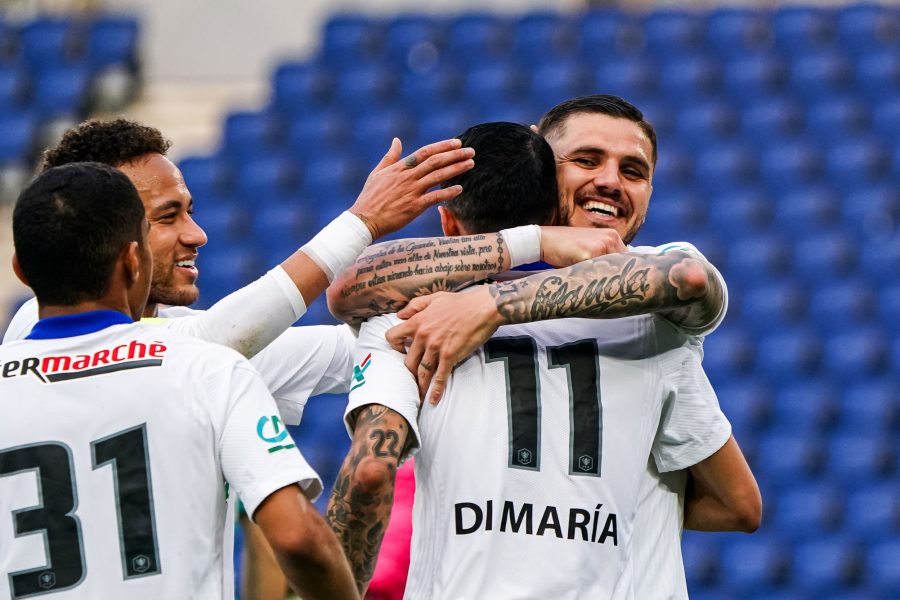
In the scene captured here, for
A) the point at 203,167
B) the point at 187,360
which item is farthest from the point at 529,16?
the point at 187,360

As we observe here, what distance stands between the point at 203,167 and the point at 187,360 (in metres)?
8.74

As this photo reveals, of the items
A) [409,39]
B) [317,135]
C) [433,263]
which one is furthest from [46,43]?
[433,263]

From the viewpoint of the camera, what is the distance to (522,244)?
9.21 feet

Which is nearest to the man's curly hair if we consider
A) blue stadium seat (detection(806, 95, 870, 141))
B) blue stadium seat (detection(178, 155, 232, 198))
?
blue stadium seat (detection(178, 155, 232, 198))

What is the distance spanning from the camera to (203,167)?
11.1 metres

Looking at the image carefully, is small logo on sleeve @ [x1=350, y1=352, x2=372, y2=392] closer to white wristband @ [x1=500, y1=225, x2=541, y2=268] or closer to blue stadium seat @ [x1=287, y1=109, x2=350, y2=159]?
white wristband @ [x1=500, y1=225, x2=541, y2=268]

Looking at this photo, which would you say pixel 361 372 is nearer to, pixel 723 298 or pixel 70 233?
pixel 70 233

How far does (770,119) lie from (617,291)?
837cm

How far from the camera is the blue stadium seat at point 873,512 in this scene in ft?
28.3

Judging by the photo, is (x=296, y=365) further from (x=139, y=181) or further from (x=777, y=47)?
(x=777, y=47)

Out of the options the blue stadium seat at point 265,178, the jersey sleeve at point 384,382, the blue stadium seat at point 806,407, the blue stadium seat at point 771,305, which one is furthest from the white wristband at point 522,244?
the blue stadium seat at point 265,178

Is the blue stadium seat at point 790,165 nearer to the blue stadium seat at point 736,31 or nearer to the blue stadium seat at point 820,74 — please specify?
the blue stadium seat at point 820,74

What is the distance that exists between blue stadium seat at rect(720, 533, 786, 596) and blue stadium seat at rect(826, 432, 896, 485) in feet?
2.28

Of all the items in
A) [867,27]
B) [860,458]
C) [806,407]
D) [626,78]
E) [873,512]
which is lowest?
[873,512]
